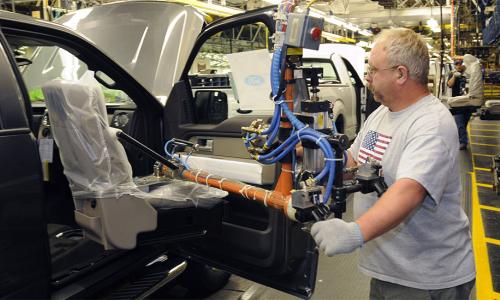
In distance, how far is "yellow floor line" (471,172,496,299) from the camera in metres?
3.43

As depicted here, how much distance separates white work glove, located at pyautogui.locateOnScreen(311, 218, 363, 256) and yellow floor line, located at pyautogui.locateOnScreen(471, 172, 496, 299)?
2487 millimetres

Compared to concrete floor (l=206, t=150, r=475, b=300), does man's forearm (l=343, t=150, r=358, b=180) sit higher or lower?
higher

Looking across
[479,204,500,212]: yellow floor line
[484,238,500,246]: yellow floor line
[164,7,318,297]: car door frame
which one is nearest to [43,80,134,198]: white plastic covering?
[164,7,318,297]: car door frame

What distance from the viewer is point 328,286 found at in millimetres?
3496

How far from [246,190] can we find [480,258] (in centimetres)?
298

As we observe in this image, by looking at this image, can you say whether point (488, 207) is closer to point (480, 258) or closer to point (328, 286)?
point (480, 258)

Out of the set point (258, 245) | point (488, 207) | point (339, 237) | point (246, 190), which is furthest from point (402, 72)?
point (488, 207)

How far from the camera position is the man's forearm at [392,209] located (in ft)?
4.68

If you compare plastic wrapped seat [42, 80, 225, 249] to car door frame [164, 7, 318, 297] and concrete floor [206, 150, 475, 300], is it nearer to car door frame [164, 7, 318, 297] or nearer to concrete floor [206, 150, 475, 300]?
car door frame [164, 7, 318, 297]

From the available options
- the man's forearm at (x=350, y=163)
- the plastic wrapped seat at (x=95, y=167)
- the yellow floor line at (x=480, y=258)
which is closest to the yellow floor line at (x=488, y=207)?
the yellow floor line at (x=480, y=258)

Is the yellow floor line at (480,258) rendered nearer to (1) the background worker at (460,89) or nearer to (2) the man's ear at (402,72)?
(2) the man's ear at (402,72)

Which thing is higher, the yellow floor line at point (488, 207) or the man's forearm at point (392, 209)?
the man's forearm at point (392, 209)

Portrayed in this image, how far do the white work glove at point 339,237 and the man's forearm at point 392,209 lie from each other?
0.11 ft

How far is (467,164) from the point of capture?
26.5 feet
